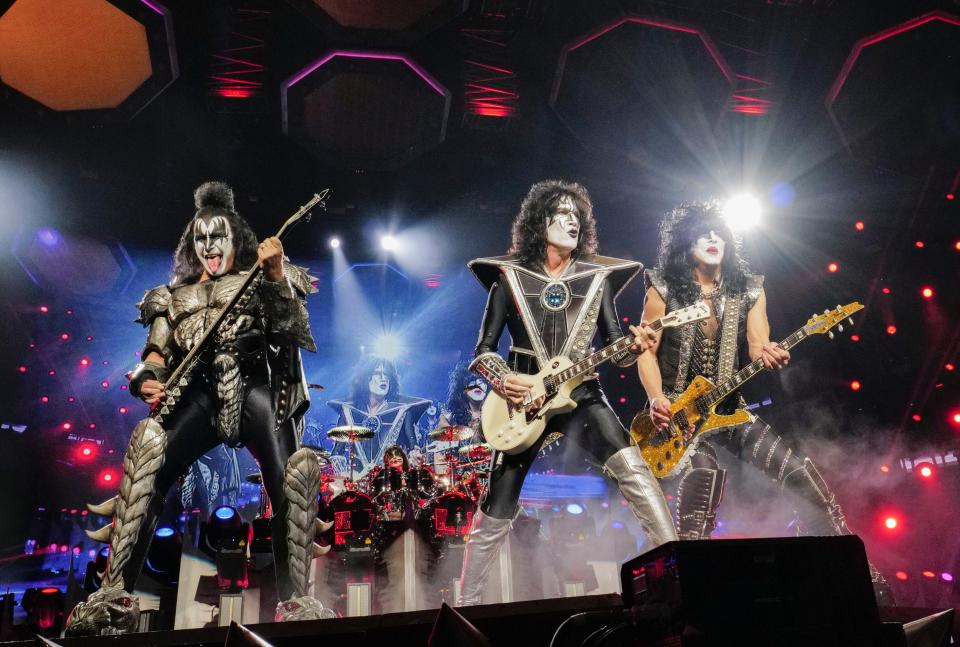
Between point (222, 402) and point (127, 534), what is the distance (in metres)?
0.87

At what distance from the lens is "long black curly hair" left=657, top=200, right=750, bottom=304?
16.7 ft

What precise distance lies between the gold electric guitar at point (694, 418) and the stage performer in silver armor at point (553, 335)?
16.3 inches

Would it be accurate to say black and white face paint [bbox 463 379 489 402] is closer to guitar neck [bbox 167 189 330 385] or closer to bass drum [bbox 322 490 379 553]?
bass drum [bbox 322 490 379 553]

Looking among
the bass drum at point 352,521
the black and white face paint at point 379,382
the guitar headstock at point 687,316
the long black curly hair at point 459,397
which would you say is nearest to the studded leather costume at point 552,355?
the guitar headstock at point 687,316

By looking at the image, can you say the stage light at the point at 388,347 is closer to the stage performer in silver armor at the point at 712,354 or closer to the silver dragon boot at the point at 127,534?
the stage performer in silver armor at the point at 712,354

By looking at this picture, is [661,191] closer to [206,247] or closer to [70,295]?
[206,247]

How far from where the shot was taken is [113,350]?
11.4 m

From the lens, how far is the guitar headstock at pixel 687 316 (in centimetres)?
450

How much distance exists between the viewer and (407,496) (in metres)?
8.22

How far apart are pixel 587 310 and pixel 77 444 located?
1338 centimetres

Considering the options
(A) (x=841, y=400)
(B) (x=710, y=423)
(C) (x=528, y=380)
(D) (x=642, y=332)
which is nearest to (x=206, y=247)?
(C) (x=528, y=380)

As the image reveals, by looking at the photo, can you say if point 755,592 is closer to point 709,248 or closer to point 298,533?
point 298,533

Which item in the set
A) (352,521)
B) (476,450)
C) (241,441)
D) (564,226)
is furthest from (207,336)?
(476,450)

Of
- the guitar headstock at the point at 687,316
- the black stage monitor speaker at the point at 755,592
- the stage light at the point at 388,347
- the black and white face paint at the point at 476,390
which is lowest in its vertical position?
the black stage monitor speaker at the point at 755,592
